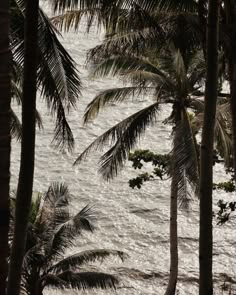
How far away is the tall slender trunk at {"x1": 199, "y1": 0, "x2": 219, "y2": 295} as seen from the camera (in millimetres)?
7207

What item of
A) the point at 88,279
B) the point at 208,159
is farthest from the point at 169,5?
the point at 88,279

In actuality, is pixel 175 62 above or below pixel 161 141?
below

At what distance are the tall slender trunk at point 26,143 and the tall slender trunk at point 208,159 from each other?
187 cm

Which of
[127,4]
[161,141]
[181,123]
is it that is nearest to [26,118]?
[127,4]

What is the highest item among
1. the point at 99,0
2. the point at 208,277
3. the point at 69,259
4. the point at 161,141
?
the point at 161,141

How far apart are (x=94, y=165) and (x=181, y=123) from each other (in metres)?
17.4

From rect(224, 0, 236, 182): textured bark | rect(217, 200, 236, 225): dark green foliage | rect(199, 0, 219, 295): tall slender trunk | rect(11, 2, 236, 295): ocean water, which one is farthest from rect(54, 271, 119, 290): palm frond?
rect(11, 2, 236, 295): ocean water

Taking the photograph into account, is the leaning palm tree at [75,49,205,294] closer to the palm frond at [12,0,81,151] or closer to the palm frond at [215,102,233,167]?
the palm frond at [215,102,233,167]

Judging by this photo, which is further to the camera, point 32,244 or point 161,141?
point 161,141

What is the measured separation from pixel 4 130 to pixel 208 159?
2.93 meters

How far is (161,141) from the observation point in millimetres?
32531

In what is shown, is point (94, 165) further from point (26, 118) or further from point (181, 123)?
point (26, 118)

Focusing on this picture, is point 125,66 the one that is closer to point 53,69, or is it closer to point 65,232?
point 65,232

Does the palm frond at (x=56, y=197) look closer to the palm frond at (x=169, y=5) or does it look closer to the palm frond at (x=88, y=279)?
the palm frond at (x=88, y=279)
